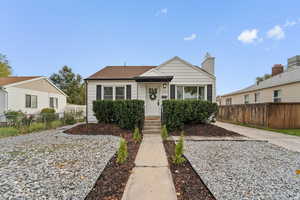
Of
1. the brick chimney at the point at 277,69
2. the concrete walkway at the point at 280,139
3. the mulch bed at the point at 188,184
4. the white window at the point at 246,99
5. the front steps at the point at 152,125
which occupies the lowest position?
the concrete walkway at the point at 280,139

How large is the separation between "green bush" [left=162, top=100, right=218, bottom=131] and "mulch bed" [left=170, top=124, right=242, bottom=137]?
40 cm

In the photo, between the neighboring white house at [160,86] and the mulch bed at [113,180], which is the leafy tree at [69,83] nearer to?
the neighboring white house at [160,86]

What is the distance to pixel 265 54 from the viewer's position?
14.8 metres

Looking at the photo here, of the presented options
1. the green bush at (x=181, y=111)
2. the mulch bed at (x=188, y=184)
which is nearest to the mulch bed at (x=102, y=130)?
the green bush at (x=181, y=111)

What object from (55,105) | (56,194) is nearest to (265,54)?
(56,194)

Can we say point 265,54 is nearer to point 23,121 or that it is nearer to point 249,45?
point 249,45

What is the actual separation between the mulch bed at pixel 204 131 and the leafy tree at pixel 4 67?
33.0 m

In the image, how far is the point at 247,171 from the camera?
123 inches

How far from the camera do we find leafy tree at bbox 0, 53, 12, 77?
80.7ft

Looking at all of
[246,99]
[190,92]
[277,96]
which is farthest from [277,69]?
[190,92]

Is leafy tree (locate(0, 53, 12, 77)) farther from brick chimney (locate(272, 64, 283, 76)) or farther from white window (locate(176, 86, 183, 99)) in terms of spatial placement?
brick chimney (locate(272, 64, 283, 76))

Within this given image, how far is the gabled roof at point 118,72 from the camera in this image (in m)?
9.73

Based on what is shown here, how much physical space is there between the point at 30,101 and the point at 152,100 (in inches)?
513

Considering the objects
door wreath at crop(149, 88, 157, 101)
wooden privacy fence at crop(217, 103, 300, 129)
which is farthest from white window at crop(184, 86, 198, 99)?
wooden privacy fence at crop(217, 103, 300, 129)
